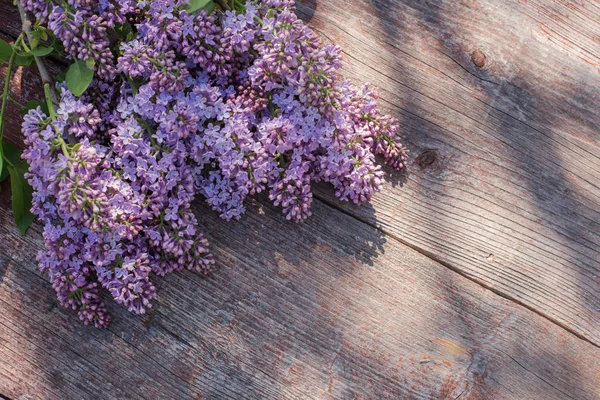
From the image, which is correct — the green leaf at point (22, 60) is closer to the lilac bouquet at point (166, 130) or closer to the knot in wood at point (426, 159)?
the lilac bouquet at point (166, 130)

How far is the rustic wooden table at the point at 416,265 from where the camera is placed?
161 centimetres

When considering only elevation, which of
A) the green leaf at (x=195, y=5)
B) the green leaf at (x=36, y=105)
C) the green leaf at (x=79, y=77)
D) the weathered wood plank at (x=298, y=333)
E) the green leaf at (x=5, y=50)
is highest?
the green leaf at (x=195, y=5)

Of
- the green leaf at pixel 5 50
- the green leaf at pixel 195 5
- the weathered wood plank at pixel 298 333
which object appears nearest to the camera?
the green leaf at pixel 195 5

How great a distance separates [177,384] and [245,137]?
72 centimetres

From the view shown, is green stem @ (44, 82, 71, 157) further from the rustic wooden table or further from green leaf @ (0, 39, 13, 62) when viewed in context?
the rustic wooden table

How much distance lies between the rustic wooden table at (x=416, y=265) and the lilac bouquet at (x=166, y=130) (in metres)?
0.16

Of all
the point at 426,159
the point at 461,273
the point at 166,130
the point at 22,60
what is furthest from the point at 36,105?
the point at 461,273

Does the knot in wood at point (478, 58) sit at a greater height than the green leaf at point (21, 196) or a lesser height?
greater

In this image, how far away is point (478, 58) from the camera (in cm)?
177

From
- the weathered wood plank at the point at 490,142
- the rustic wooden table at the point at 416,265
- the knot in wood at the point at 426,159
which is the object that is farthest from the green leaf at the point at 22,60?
the knot in wood at the point at 426,159

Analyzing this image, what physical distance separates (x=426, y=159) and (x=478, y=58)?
0.35 m

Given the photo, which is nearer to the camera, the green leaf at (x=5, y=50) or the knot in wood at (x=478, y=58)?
the green leaf at (x=5, y=50)

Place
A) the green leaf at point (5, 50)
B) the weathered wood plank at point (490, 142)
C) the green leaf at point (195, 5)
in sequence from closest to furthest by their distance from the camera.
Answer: the green leaf at point (195, 5) → the green leaf at point (5, 50) → the weathered wood plank at point (490, 142)

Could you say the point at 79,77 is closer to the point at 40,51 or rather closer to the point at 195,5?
the point at 40,51
